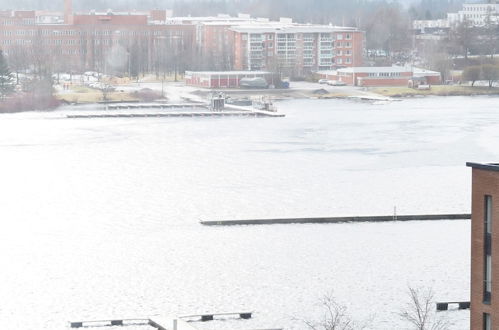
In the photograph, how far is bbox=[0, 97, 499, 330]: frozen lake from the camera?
555cm

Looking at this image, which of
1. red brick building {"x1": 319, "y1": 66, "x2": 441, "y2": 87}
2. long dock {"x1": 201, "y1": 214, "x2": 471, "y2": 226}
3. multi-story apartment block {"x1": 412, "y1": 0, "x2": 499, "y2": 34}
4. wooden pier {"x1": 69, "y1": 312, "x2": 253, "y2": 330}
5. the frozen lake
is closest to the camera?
wooden pier {"x1": 69, "y1": 312, "x2": 253, "y2": 330}

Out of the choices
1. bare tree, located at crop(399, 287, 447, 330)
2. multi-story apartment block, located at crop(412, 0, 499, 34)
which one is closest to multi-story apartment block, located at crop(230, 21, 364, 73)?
multi-story apartment block, located at crop(412, 0, 499, 34)

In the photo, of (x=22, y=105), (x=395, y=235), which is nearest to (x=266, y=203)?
(x=395, y=235)

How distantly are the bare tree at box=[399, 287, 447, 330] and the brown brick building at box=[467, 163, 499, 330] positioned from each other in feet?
2.00

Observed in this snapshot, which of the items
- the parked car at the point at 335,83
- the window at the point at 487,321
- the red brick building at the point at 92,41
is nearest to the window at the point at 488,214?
the window at the point at 487,321

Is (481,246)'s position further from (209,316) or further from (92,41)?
(92,41)

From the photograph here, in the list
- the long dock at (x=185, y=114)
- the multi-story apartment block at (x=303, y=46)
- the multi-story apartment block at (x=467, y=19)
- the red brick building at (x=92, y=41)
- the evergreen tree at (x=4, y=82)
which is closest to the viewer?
the long dock at (x=185, y=114)

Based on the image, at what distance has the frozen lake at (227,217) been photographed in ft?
18.2

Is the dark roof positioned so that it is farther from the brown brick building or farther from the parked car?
the parked car

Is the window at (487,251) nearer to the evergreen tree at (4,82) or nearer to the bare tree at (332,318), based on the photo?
the bare tree at (332,318)

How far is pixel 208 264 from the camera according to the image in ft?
20.5

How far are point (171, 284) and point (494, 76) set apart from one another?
1446 centimetres

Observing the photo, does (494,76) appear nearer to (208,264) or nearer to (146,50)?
(146,50)

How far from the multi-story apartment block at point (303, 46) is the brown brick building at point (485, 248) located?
18222 millimetres
